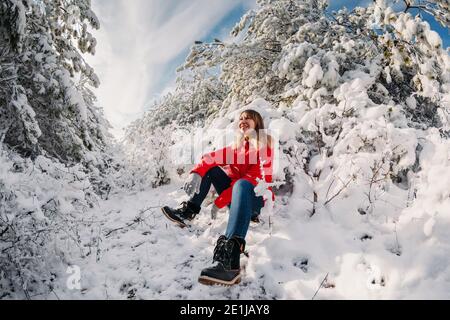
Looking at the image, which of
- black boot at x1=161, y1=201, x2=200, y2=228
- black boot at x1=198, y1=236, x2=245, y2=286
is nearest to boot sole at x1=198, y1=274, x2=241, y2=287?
black boot at x1=198, y1=236, x2=245, y2=286

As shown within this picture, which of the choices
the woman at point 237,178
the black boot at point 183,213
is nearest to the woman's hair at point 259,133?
the woman at point 237,178

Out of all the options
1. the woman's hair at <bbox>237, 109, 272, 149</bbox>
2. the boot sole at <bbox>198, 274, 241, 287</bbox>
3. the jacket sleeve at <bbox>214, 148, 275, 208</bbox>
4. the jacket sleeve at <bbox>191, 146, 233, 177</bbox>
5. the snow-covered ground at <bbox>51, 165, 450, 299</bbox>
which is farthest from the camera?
the woman's hair at <bbox>237, 109, 272, 149</bbox>

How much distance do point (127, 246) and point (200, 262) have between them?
2.84 ft

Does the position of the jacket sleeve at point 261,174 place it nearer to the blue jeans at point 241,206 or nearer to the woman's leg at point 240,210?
the blue jeans at point 241,206

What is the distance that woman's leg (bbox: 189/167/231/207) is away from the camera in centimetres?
343

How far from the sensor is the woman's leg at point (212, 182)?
343cm

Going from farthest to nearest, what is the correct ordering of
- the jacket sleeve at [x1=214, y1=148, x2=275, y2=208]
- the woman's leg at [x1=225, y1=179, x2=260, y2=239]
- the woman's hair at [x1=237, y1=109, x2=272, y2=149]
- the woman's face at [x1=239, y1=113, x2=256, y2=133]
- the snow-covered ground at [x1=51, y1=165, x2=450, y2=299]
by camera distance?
the woman's face at [x1=239, y1=113, x2=256, y2=133]
the woman's hair at [x1=237, y1=109, x2=272, y2=149]
the jacket sleeve at [x1=214, y1=148, x2=275, y2=208]
the woman's leg at [x1=225, y1=179, x2=260, y2=239]
the snow-covered ground at [x1=51, y1=165, x2=450, y2=299]

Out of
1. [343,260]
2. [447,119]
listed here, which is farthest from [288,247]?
[447,119]

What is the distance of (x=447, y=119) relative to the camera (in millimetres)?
3293

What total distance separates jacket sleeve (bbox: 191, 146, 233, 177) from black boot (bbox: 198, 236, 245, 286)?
106 centimetres

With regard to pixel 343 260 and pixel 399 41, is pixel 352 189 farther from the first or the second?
pixel 399 41

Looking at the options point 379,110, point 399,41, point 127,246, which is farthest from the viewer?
point 399,41

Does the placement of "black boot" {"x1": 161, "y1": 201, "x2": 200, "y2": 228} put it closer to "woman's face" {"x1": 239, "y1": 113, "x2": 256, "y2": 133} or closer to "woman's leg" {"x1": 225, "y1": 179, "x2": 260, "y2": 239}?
"woman's leg" {"x1": 225, "y1": 179, "x2": 260, "y2": 239}

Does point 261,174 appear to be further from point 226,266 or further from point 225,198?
point 226,266
